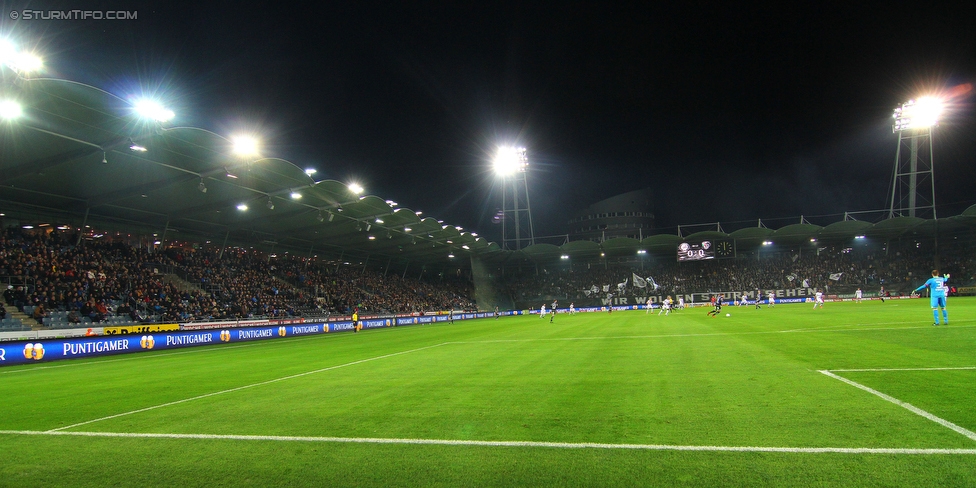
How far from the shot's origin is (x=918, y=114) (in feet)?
152

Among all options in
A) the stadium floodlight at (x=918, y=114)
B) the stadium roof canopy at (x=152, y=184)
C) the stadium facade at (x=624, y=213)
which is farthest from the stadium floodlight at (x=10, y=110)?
the stadium facade at (x=624, y=213)

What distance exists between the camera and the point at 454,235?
50.0 metres

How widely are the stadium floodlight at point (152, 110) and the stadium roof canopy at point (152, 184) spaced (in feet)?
1.67

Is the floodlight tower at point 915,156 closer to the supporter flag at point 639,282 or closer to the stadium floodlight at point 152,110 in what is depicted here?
Answer: the supporter flag at point 639,282

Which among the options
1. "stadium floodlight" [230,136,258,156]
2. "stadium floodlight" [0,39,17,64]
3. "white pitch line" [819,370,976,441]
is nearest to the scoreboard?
"stadium floodlight" [230,136,258,156]

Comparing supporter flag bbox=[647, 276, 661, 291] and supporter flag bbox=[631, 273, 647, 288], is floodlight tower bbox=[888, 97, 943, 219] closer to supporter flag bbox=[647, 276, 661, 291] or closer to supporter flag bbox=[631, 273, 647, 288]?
supporter flag bbox=[647, 276, 661, 291]

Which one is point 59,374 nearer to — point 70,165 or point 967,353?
point 70,165

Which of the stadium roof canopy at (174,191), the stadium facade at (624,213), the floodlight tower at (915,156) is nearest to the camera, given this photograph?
the stadium roof canopy at (174,191)

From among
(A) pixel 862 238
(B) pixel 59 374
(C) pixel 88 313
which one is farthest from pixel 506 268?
(B) pixel 59 374

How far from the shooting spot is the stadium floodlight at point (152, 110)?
17344 millimetres

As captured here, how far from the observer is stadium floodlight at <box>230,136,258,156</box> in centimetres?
2196

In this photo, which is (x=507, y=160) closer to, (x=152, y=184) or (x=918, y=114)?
(x=152, y=184)

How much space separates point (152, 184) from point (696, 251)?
51.9m

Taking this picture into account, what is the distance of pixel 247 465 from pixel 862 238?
7025cm
